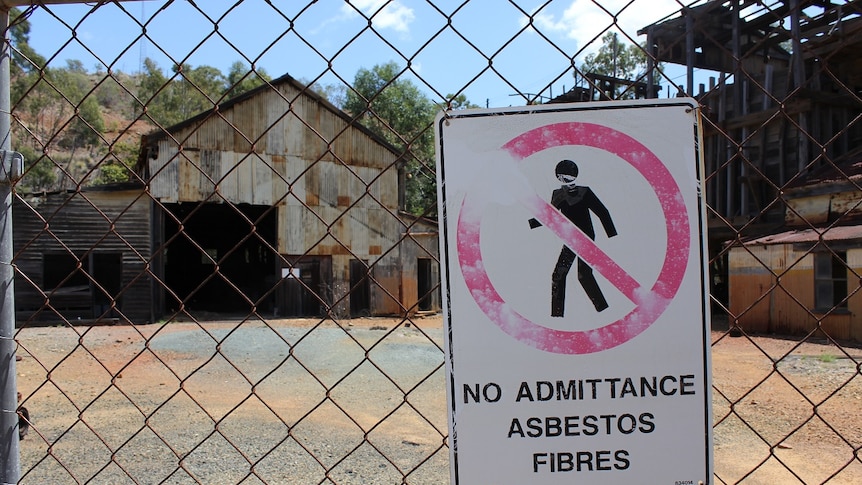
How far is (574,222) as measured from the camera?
1584 mm

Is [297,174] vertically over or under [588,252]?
over

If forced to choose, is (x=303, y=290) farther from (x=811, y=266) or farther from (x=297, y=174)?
(x=811, y=266)

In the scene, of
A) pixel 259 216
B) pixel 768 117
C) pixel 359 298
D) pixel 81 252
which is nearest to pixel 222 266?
pixel 259 216

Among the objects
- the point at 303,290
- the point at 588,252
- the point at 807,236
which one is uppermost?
the point at 807,236

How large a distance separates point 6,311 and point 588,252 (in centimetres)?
177

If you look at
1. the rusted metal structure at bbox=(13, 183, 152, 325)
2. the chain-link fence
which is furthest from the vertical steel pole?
the rusted metal structure at bbox=(13, 183, 152, 325)

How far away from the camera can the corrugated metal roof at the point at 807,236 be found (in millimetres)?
14000

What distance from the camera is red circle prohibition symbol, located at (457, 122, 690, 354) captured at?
1577mm

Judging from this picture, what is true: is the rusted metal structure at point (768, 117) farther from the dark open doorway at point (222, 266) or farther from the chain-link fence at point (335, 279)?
the dark open doorway at point (222, 266)

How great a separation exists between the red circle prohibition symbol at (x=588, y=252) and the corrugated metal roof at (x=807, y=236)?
13.8m

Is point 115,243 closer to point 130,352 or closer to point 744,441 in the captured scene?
point 130,352

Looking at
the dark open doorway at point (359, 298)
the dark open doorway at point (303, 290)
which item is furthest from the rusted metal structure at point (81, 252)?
the dark open doorway at point (359, 298)

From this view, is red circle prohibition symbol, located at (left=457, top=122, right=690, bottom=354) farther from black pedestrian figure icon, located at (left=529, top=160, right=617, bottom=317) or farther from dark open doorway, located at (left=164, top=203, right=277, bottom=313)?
dark open doorway, located at (left=164, top=203, right=277, bottom=313)

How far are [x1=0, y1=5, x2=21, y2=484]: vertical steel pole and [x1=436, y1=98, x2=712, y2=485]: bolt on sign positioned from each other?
139cm
